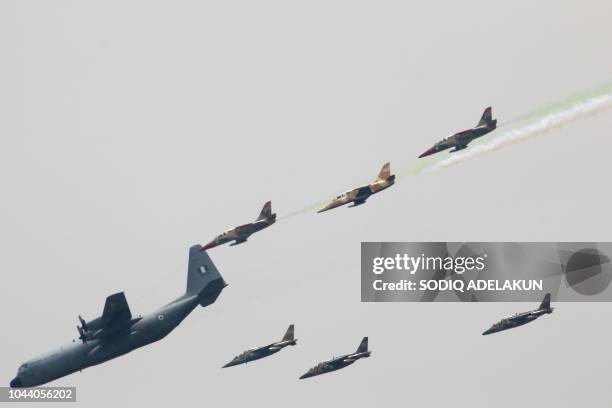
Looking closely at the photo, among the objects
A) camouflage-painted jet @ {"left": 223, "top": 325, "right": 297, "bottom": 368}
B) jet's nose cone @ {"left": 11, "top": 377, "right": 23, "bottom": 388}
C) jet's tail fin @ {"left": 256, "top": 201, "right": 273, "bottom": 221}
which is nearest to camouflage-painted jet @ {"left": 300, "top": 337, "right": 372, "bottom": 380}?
camouflage-painted jet @ {"left": 223, "top": 325, "right": 297, "bottom": 368}

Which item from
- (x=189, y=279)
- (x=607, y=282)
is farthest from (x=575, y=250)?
(x=189, y=279)

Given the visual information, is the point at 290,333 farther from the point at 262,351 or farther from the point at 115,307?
the point at 115,307

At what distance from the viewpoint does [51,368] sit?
16888cm

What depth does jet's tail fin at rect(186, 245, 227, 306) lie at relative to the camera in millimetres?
169750

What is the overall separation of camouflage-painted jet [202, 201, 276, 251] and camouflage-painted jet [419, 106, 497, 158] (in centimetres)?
1502

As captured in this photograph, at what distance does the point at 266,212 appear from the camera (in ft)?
548

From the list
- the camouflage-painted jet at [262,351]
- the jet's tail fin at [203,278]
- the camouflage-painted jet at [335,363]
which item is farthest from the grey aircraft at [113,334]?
the camouflage-painted jet at [335,363]

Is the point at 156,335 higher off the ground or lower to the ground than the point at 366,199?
lower

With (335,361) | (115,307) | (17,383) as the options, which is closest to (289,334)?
(335,361)

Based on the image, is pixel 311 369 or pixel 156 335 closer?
pixel 156 335

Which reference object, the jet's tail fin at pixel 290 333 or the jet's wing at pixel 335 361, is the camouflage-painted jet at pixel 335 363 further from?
the jet's tail fin at pixel 290 333

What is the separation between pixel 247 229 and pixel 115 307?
14.0m

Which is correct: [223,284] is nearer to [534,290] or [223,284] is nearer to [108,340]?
[108,340]

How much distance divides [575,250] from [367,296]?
22.1 m
